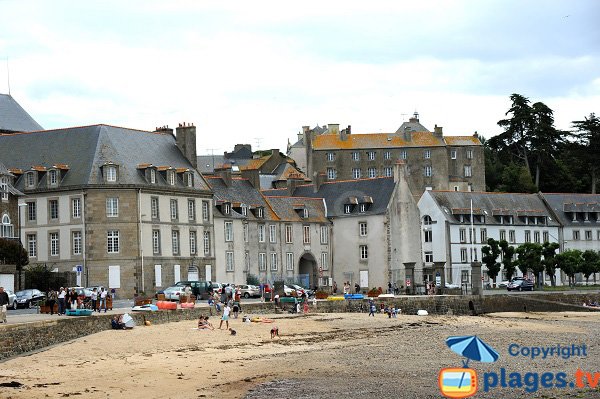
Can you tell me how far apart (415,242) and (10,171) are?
2920cm

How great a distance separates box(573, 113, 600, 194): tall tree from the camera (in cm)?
12200

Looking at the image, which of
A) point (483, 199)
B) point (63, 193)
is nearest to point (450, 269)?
point (483, 199)

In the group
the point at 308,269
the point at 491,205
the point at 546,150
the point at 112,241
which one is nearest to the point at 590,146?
the point at 546,150

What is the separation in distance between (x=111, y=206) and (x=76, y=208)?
210cm

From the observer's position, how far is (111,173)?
236 feet

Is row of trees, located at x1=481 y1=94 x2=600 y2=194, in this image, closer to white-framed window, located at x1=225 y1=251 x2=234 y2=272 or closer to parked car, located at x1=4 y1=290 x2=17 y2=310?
white-framed window, located at x1=225 y1=251 x2=234 y2=272

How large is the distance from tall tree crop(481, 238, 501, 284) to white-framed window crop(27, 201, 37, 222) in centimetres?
3427

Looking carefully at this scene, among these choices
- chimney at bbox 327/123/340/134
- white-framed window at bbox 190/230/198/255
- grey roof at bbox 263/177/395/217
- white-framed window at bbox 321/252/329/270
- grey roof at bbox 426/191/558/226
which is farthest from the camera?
chimney at bbox 327/123/340/134

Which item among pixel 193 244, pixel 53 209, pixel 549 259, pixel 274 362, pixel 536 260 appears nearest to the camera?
pixel 274 362

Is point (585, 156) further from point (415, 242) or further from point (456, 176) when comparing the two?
point (415, 242)

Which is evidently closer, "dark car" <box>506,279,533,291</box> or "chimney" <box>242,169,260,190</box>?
"dark car" <box>506,279,533,291</box>

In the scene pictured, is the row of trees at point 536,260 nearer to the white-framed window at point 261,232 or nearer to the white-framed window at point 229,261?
the white-framed window at point 261,232

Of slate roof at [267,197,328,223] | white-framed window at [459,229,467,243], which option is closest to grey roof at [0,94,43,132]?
slate roof at [267,197,328,223]

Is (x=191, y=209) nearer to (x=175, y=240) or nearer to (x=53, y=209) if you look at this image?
(x=175, y=240)
